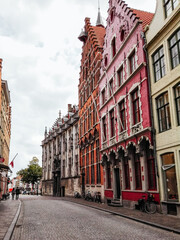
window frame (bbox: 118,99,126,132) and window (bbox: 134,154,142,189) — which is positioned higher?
window frame (bbox: 118,99,126,132)

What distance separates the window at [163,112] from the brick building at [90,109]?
12.3 m

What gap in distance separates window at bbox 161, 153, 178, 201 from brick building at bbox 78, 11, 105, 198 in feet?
41.4

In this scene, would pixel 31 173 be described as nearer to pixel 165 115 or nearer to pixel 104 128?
pixel 104 128

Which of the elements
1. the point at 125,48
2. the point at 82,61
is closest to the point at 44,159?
the point at 82,61

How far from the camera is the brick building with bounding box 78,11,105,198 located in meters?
29.4

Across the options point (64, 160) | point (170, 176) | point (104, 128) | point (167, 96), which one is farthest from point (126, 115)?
point (64, 160)

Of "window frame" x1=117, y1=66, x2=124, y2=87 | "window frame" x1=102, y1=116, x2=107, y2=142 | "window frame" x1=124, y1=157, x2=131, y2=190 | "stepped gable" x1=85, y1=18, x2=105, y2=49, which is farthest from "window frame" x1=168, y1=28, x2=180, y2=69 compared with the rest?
"stepped gable" x1=85, y1=18, x2=105, y2=49

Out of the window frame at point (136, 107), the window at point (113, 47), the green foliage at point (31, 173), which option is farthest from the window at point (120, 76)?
the green foliage at point (31, 173)

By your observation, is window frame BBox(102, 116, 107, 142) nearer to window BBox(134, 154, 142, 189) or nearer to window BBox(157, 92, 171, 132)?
window BBox(134, 154, 142, 189)

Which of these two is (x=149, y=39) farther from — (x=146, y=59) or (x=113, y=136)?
(x=113, y=136)

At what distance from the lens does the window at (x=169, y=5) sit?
14.7 m

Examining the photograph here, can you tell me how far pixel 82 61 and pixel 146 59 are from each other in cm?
2220

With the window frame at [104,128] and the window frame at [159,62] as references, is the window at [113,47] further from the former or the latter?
the window frame at [159,62]

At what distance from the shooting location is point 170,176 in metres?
14.4
